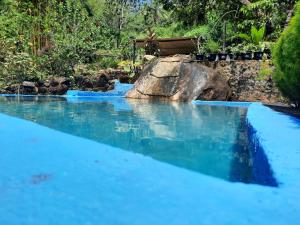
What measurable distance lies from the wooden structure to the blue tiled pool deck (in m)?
12.6

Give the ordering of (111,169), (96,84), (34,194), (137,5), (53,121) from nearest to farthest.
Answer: (34,194) < (111,169) < (53,121) < (96,84) < (137,5)

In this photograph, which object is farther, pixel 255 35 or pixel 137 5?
pixel 137 5

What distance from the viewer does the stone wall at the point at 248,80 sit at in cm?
1338

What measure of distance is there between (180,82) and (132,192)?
455 inches

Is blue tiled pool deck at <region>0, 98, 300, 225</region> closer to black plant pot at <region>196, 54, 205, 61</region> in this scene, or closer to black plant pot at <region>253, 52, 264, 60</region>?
black plant pot at <region>253, 52, 264, 60</region>

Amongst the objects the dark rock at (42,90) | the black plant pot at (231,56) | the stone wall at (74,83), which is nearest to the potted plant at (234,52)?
the black plant pot at (231,56)

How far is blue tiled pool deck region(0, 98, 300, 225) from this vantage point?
2303mm

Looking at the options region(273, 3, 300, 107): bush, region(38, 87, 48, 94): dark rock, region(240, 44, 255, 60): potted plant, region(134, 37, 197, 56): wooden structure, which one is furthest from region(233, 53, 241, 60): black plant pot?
region(38, 87, 48, 94): dark rock

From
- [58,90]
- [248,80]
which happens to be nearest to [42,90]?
[58,90]

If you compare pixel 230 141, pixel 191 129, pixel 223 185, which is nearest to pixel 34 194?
pixel 223 185

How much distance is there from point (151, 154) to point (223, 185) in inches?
68.4

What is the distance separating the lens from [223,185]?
9.70 ft

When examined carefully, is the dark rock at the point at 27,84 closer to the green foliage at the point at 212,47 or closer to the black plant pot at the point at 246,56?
the green foliage at the point at 212,47

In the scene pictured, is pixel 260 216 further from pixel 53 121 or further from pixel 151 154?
pixel 53 121
